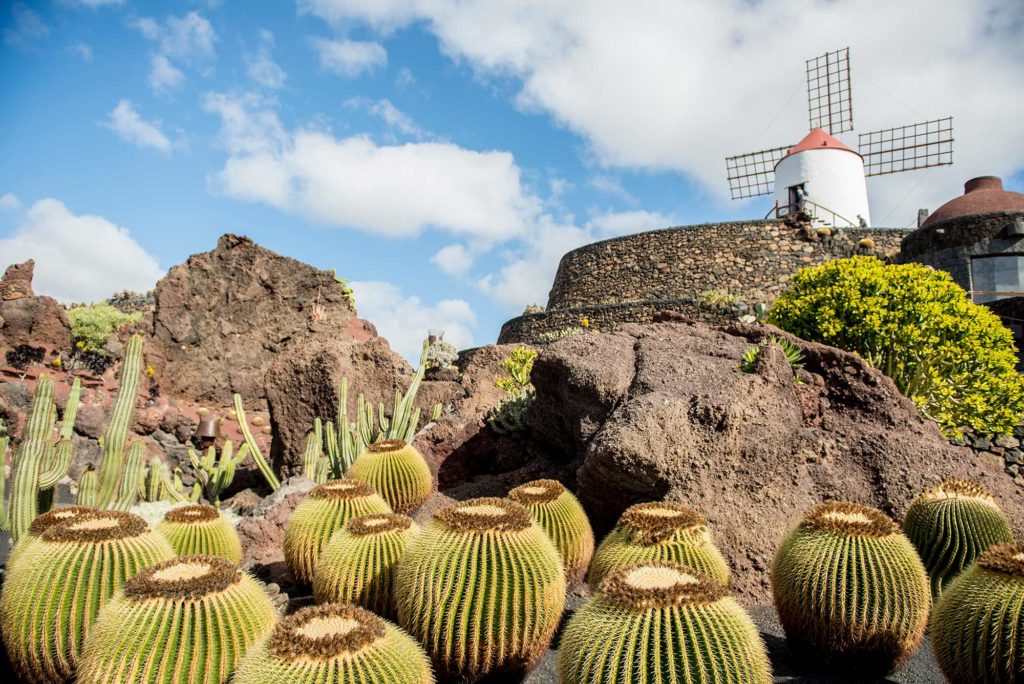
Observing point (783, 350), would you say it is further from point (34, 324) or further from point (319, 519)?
point (34, 324)

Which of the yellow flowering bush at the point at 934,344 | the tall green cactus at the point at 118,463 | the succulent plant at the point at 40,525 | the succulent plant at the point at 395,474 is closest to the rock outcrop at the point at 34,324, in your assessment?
the tall green cactus at the point at 118,463

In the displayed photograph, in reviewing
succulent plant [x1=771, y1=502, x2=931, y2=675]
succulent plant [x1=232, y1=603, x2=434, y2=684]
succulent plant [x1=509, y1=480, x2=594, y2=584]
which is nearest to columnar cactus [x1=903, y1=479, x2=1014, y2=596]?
succulent plant [x1=771, y1=502, x2=931, y2=675]

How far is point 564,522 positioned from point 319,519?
1.53 meters

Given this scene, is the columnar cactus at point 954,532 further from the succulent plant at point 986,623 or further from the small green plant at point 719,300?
the small green plant at point 719,300

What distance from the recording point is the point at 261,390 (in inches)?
541

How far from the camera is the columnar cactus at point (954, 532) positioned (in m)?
4.19

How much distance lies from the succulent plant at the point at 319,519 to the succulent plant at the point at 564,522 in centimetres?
91

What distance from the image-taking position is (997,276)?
58.5 ft

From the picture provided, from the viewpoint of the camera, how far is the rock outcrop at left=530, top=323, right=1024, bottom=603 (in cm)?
475

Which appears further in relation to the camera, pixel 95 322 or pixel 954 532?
pixel 95 322

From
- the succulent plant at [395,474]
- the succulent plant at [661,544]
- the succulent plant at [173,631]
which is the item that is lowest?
the succulent plant at [173,631]

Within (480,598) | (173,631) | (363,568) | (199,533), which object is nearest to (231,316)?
(199,533)

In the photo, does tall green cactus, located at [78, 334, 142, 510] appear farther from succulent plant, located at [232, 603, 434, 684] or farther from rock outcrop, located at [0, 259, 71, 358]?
rock outcrop, located at [0, 259, 71, 358]

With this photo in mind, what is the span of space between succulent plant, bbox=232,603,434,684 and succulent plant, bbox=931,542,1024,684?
7.30ft
